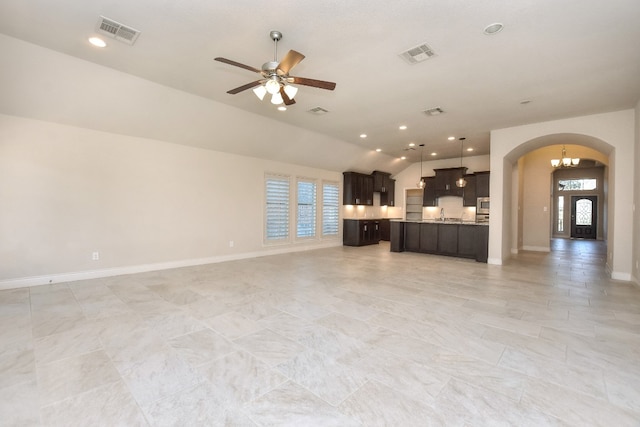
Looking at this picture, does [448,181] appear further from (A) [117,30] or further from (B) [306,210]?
(A) [117,30]

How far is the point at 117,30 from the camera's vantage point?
124 inches

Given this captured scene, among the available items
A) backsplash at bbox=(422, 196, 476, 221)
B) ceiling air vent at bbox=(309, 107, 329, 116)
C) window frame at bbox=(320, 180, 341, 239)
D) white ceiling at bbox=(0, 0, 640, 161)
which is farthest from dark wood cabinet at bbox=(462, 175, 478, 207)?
ceiling air vent at bbox=(309, 107, 329, 116)

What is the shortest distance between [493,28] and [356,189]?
7.29m

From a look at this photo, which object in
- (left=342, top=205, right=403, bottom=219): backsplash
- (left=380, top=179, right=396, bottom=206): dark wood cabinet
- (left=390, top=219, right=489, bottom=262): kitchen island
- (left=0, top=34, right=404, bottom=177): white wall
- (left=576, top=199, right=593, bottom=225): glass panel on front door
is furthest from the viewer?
(left=576, top=199, right=593, bottom=225): glass panel on front door

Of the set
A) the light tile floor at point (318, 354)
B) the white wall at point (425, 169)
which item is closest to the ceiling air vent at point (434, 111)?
the light tile floor at point (318, 354)

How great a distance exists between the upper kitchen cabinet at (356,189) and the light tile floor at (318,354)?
563 cm

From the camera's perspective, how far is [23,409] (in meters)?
1.78

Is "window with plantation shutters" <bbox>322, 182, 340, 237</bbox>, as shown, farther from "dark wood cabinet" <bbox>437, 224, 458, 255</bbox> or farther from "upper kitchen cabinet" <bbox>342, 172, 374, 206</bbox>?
"dark wood cabinet" <bbox>437, 224, 458, 255</bbox>

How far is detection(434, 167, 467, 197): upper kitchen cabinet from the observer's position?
960 cm

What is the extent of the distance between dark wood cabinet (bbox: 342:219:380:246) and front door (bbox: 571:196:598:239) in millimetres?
10666

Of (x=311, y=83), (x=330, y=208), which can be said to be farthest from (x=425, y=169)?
(x=311, y=83)

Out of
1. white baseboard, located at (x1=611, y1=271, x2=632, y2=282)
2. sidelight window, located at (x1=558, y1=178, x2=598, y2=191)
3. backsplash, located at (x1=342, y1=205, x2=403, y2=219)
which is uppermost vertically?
sidelight window, located at (x1=558, y1=178, x2=598, y2=191)

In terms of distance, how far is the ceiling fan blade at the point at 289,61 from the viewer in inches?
110

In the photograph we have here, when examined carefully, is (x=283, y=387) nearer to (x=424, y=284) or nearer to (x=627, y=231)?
(x=424, y=284)
